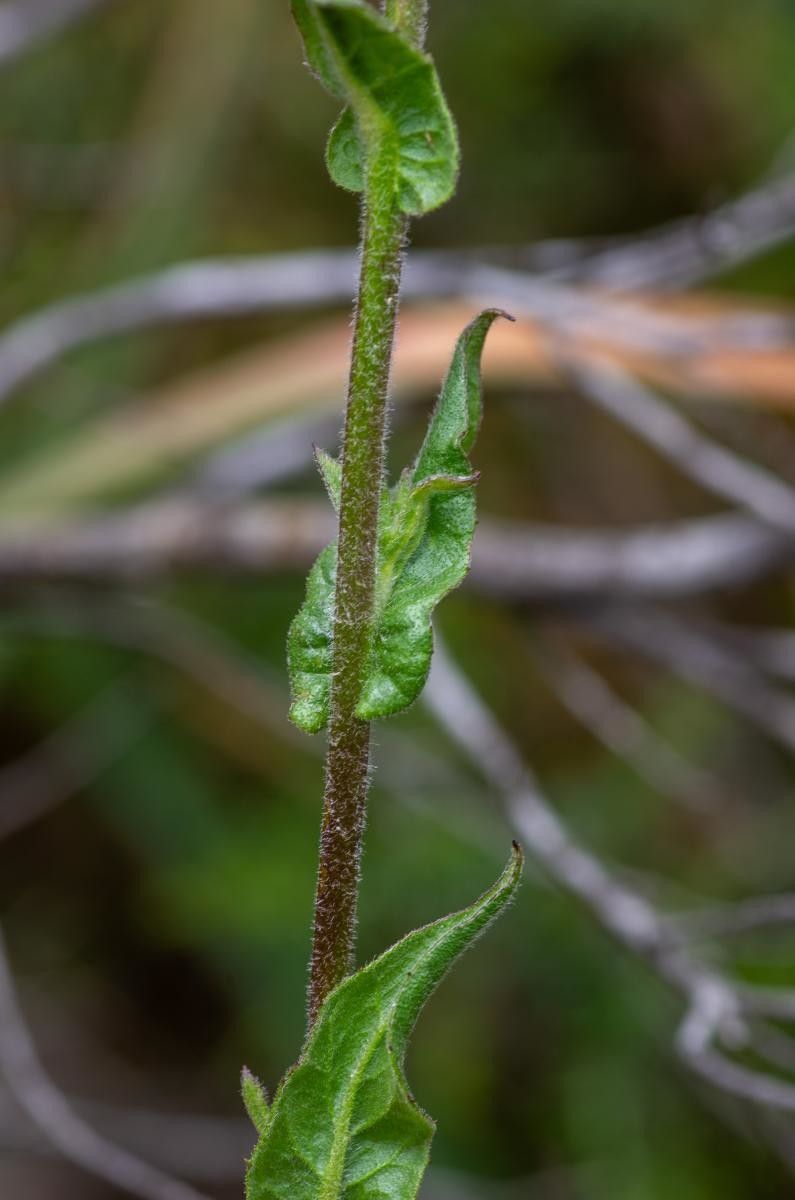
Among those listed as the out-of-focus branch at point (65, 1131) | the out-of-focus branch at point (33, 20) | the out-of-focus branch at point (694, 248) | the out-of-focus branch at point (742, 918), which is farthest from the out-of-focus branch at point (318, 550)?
the out-of-focus branch at point (33, 20)

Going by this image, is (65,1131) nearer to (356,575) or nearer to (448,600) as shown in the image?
(356,575)

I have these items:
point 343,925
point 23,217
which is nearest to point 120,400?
point 23,217

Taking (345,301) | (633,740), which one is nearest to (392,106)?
(345,301)

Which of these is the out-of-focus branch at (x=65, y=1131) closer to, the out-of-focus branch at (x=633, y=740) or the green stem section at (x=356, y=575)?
the green stem section at (x=356, y=575)

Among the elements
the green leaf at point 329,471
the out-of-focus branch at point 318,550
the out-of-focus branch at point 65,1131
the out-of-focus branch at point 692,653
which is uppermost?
the out-of-focus branch at point 318,550

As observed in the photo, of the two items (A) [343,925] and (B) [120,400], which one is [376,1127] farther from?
(B) [120,400]

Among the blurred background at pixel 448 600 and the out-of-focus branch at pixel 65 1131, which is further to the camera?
the blurred background at pixel 448 600
